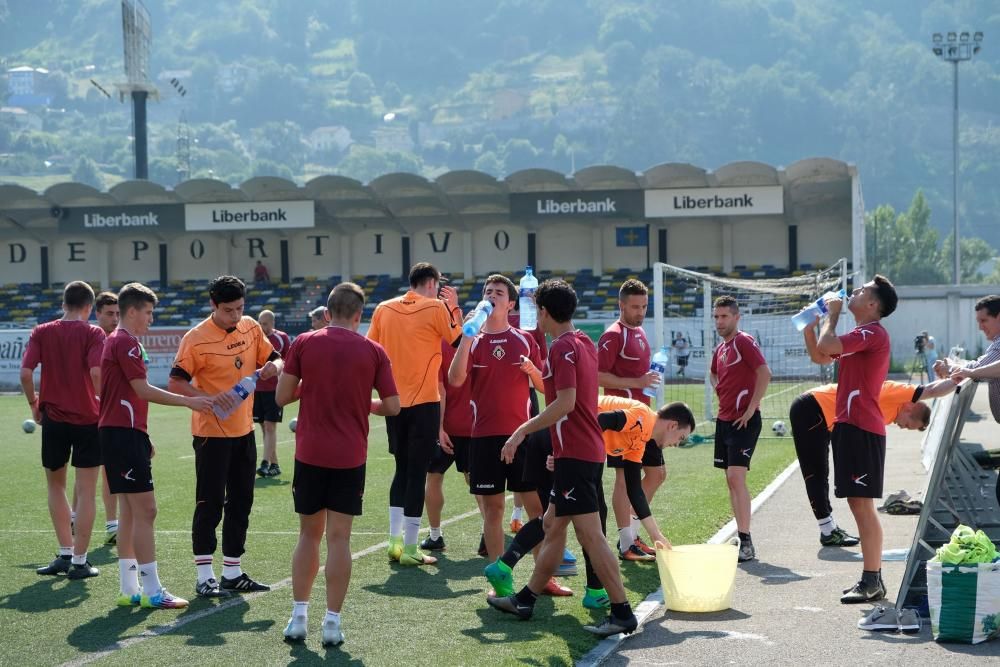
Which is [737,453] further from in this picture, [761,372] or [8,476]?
[8,476]

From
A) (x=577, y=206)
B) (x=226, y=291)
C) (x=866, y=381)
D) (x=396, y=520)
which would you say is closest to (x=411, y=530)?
(x=396, y=520)

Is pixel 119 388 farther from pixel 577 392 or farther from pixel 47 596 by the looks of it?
pixel 577 392

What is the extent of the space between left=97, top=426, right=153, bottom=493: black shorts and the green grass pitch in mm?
772

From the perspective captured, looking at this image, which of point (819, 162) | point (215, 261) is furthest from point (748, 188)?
point (215, 261)

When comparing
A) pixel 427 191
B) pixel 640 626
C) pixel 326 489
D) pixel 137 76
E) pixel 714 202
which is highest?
pixel 137 76

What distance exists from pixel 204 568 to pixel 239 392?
1.34 m

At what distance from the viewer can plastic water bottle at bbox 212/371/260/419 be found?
720 centimetres

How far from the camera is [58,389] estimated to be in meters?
8.78

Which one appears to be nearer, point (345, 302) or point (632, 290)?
point (345, 302)

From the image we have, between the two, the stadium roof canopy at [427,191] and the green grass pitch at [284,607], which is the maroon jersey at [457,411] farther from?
the stadium roof canopy at [427,191]

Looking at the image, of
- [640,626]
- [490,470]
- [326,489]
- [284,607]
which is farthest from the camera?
[490,470]

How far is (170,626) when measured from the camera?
22.9ft

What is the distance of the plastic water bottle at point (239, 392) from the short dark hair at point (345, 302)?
3.13 feet

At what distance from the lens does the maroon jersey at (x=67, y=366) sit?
878cm
